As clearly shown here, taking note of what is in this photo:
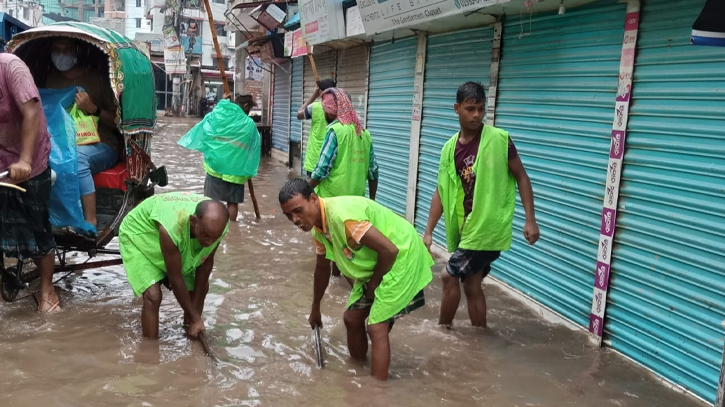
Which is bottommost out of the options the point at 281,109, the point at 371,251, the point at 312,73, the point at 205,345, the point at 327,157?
the point at 205,345

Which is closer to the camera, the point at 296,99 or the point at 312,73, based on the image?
the point at 312,73

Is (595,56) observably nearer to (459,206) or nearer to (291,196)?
(459,206)

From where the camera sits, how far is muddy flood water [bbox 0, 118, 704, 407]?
3564 mm

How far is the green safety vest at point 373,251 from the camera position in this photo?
3.43m

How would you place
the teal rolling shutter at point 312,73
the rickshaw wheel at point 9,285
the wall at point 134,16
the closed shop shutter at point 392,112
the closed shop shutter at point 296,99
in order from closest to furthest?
the rickshaw wheel at point 9,285 → the closed shop shutter at point 392,112 → the teal rolling shutter at point 312,73 → the closed shop shutter at point 296,99 → the wall at point 134,16

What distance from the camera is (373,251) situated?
11.6ft

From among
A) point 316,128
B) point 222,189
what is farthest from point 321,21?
point 222,189

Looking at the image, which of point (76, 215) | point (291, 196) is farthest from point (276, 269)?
point (291, 196)

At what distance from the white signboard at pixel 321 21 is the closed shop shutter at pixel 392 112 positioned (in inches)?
27.1

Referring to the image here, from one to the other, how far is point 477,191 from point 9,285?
11.6 feet

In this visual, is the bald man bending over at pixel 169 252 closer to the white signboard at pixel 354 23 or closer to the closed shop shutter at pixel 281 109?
the white signboard at pixel 354 23

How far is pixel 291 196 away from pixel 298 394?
3.90ft

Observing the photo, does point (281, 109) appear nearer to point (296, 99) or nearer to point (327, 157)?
point (296, 99)

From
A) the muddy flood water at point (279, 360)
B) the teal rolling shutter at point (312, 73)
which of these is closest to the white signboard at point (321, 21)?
the teal rolling shutter at point (312, 73)
